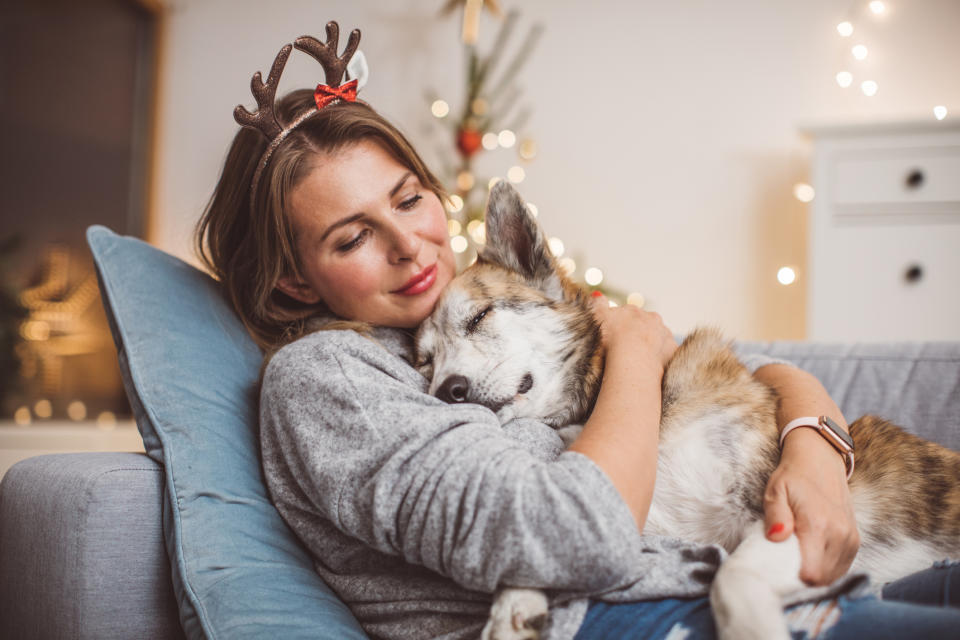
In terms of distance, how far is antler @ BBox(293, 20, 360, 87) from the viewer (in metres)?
1.37

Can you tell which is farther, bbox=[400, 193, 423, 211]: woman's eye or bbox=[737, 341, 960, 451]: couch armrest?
bbox=[737, 341, 960, 451]: couch armrest

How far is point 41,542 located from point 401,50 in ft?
12.2

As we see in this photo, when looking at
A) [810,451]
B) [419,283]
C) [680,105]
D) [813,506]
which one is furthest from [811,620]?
[680,105]

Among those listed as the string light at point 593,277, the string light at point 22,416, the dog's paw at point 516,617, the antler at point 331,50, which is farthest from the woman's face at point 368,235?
the string light at point 22,416

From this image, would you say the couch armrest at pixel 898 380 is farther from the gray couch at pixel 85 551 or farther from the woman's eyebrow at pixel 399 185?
the gray couch at pixel 85 551

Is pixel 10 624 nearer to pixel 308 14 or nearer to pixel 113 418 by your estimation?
pixel 113 418

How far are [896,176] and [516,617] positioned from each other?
2925 mm

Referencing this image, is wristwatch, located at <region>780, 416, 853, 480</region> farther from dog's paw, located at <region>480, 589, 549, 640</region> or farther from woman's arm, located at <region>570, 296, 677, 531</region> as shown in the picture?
dog's paw, located at <region>480, 589, 549, 640</region>

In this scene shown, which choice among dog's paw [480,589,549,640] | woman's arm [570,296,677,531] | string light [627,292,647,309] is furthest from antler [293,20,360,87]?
string light [627,292,647,309]

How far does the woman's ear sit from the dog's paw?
824mm

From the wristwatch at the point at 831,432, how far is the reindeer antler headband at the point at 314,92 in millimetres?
1113

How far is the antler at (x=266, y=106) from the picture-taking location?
4.18ft

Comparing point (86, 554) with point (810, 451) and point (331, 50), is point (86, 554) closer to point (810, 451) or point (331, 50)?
point (331, 50)

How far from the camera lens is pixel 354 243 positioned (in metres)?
1.31
